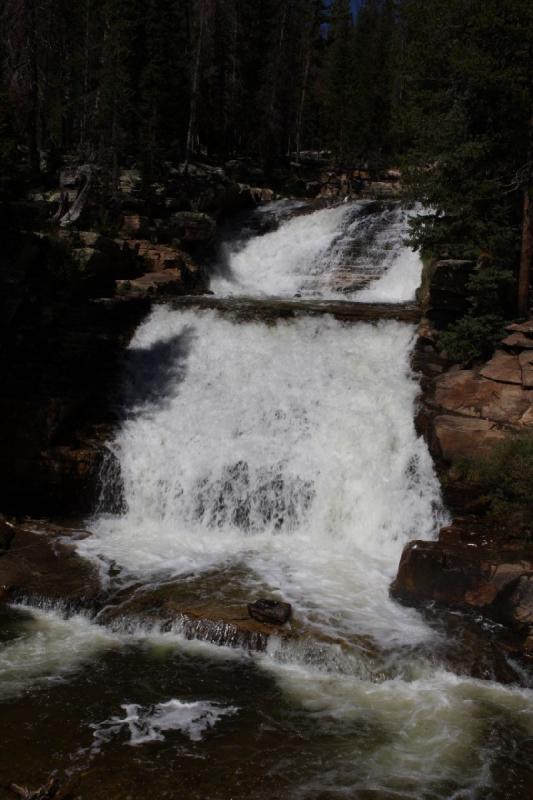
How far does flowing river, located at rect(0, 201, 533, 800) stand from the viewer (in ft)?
24.0

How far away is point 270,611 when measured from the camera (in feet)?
32.9

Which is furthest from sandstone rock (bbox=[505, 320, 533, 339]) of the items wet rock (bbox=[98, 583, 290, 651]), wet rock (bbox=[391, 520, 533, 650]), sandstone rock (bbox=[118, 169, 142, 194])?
sandstone rock (bbox=[118, 169, 142, 194])

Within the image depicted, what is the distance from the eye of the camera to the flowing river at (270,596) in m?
7.31

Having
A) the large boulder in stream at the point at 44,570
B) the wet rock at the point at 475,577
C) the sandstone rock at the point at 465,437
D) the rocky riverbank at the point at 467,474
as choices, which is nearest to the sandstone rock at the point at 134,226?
the rocky riverbank at the point at 467,474

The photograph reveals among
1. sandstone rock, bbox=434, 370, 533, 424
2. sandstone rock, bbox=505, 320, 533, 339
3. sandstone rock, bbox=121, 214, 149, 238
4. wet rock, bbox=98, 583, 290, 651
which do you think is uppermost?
sandstone rock, bbox=121, 214, 149, 238

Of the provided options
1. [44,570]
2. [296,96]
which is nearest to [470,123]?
[44,570]

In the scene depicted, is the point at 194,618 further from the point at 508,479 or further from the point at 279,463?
the point at 508,479

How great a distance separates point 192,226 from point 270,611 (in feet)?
63.3

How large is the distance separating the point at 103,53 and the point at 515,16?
65.5ft

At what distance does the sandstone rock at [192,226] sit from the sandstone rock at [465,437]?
15.8 metres

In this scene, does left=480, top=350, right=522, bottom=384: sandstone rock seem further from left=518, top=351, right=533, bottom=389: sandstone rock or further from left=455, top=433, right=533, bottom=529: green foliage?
left=455, top=433, right=533, bottom=529: green foliage

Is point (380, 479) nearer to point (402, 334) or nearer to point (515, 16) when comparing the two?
point (402, 334)

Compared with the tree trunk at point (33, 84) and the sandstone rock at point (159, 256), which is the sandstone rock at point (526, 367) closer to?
the sandstone rock at point (159, 256)

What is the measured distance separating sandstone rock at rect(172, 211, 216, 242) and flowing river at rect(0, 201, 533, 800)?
7.16 m
